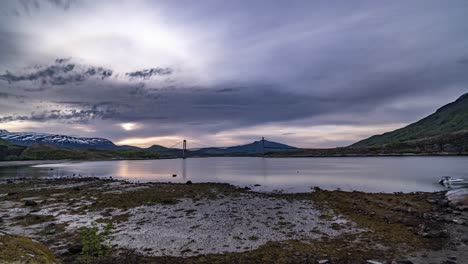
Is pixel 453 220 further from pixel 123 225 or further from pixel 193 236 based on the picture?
pixel 123 225

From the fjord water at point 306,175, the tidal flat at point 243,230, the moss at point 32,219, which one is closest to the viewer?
the tidal flat at point 243,230

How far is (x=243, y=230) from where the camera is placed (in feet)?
54.6

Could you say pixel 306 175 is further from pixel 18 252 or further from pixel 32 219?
pixel 18 252

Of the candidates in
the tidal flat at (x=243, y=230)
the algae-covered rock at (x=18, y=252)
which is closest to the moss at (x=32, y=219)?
the tidal flat at (x=243, y=230)

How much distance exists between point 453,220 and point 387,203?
719 cm

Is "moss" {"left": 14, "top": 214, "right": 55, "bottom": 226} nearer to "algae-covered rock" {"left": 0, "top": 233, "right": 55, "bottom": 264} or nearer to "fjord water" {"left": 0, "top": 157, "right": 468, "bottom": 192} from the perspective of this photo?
"algae-covered rock" {"left": 0, "top": 233, "right": 55, "bottom": 264}

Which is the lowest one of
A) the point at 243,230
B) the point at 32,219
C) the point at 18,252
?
the point at 243,230

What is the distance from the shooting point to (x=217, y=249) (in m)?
Answer: 13.3

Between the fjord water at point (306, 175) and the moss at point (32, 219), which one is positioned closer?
the moss at point (32, 219)

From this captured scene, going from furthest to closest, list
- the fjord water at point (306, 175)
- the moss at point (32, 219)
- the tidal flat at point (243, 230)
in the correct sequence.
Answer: the fjord water at point (306, 175)
the moss at point (32, 219)
the tidal flat at point (243, 230)

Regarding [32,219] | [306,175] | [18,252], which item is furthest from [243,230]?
[306,175]

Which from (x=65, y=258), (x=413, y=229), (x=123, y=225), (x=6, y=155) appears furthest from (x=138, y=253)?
(x=6, y=155)

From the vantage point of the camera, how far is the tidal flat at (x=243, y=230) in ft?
38.4

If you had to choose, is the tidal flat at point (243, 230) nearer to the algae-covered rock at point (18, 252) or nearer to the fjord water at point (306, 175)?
the algae-covered rock at point (18, 252)
